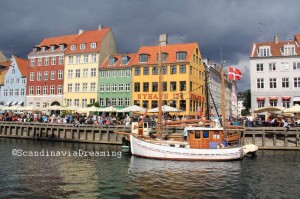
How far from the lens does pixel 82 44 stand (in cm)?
7138

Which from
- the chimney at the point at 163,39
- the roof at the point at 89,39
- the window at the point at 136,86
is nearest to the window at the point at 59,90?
the roof at the point at 89,39

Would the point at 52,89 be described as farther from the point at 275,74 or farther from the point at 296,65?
the point at 296,65

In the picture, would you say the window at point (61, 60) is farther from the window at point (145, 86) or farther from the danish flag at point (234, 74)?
the danish flag at point (234, 74)

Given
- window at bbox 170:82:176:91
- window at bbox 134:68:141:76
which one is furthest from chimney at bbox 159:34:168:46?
window at bbox 170:82:176:91

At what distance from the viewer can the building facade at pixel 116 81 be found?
2562 inches

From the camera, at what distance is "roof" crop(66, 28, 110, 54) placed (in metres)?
69.4

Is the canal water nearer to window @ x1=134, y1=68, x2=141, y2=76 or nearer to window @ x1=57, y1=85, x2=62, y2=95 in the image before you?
window @ x1=134, y1=68, x2=141, y2=76

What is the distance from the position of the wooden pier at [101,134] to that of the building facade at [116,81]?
64.1ft

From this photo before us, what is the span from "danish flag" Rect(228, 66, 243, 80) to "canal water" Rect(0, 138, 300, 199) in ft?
55.3

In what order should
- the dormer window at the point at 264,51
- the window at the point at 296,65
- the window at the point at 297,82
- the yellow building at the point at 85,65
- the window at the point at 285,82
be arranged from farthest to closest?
the yellow building at the point at 85,65 → the dormer window at the point at 264,51 → the window at the point at 285,82 → the window at the point at 296,65 → the window at the point at 297,82

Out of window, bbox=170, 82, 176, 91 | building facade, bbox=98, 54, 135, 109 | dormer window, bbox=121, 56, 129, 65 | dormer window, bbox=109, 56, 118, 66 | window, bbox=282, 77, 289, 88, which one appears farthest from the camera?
dormer window, bbox=109, 56, 118, 66

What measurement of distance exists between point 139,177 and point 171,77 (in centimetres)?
4067

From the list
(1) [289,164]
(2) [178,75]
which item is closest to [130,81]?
(2) [178,75]

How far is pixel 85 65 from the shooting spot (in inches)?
2756
